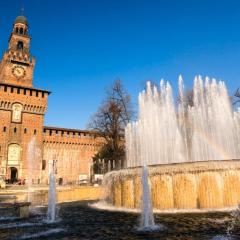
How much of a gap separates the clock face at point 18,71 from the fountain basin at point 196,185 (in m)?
35.1

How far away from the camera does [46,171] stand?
37.4 metres

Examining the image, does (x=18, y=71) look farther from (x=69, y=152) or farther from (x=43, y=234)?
(x=43, y=234)

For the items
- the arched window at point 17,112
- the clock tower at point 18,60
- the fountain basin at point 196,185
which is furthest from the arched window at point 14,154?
the fountain basin at point 196,185

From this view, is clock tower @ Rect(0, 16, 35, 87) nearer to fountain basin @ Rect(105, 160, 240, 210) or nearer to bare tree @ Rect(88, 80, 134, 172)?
bare tree @ Rect(88, 80, 134, 172)

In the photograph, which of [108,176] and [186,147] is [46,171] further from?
[108,176]

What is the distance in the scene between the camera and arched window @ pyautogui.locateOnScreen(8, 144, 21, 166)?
113 ft

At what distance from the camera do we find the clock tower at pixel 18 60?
1545 inches

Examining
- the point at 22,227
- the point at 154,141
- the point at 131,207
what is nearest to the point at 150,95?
the point at 154,141

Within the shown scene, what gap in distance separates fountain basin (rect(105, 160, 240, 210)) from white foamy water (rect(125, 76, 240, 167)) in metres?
5.60

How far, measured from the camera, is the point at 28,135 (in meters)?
36.0

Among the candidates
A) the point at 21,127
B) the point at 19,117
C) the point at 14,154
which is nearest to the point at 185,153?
the point at 14,154

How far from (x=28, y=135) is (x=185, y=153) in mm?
25385

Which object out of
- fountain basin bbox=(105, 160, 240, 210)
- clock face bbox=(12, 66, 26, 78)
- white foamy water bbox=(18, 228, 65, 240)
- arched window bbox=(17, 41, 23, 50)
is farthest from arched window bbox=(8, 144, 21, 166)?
white foamy water bbox=(18, 228, 65, 240)

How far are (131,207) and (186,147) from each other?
750 cm
